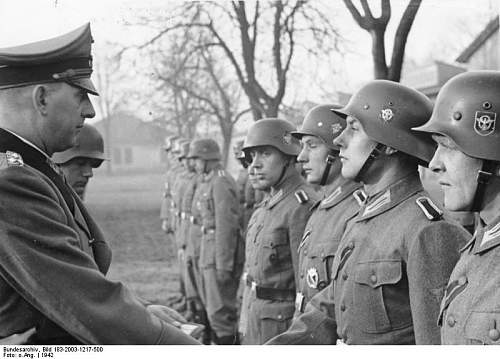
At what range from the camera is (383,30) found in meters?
3.74

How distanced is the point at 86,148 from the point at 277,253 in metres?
1.36

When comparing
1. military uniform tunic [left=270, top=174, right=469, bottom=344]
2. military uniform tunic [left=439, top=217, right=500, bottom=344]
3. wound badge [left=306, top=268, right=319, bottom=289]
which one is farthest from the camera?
wound badge [left=306, top=268, right=319, bottom=289]

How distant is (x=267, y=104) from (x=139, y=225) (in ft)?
31.2

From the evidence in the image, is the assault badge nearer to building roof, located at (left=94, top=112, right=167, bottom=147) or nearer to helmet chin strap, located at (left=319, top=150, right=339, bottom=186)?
helmet chin strap, located at (left=319, top=150, right=339, bottom=186)

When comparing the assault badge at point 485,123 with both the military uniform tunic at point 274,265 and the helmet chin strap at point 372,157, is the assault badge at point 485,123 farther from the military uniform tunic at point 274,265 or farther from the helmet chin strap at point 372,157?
the military uniform tunic at point 274,265

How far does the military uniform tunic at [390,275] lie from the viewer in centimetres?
208

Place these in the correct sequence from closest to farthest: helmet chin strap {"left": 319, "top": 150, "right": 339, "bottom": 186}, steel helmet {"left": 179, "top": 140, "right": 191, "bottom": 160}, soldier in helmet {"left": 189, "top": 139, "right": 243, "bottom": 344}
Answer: helmet chin strap {"left": 319, "top": 150, "right": 339, "bottom": 186}
soldier in helmet {"left": 189, "top": 139, "right": 243, "bottom": 344}
steel helmet {"left": 179, "top": 140, "right": 191, "bottom": 160}

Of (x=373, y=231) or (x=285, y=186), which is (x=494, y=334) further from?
(x=285, y=186)

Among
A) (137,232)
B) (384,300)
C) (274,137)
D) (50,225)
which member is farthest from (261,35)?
(137,232)

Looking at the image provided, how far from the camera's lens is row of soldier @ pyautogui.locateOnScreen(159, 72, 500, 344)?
2020mm

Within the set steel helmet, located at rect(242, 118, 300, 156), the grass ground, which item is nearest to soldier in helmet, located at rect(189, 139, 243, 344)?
the grass ground

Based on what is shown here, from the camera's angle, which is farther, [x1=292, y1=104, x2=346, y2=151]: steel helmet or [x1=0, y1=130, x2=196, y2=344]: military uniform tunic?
[x1=292, y1=104, x2=346, y2=151]: steel helmet

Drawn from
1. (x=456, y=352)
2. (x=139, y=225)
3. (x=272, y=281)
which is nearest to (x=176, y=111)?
(x=272, y=281)

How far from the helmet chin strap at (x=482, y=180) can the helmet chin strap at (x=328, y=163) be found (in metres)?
1.58
